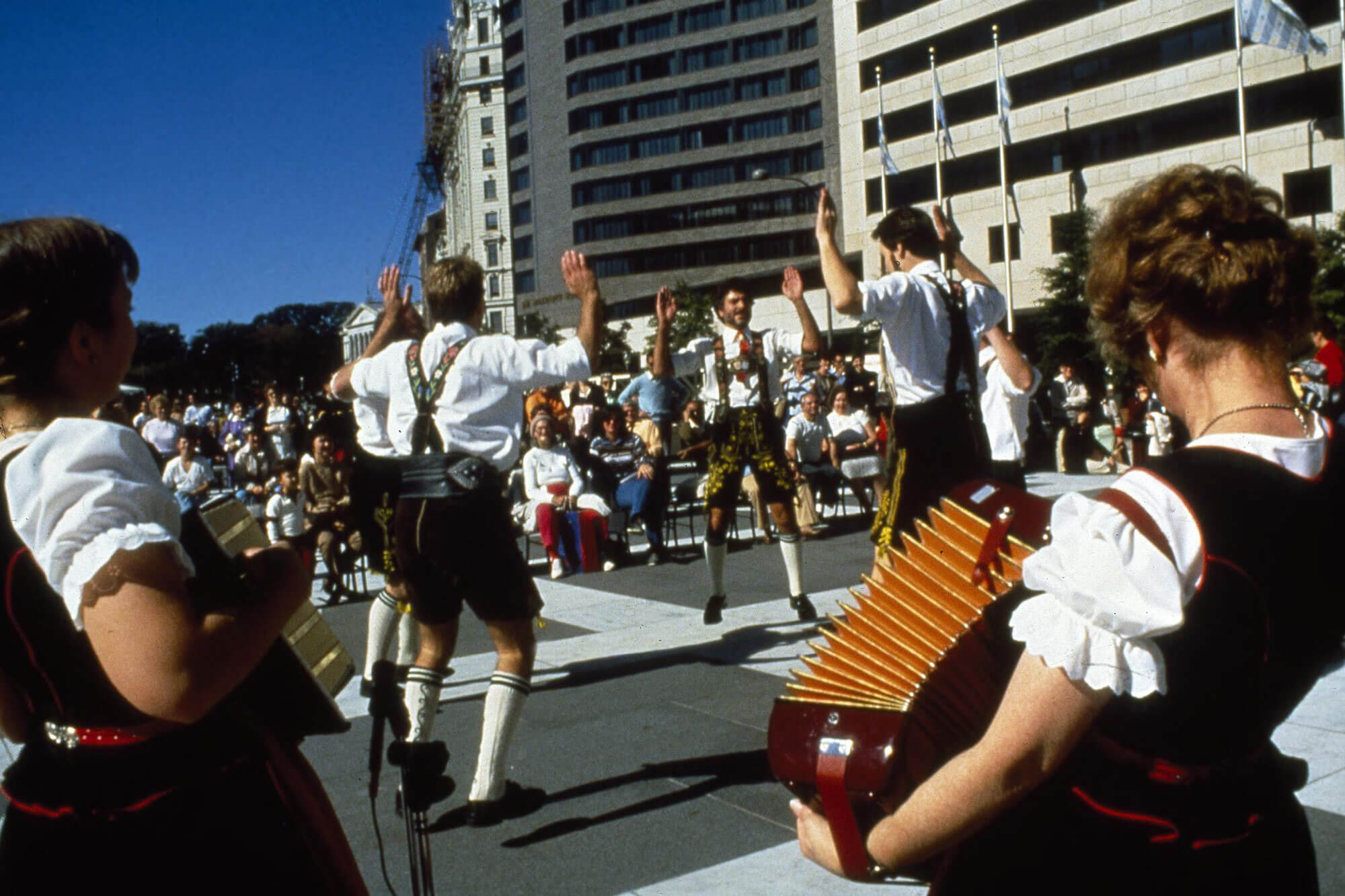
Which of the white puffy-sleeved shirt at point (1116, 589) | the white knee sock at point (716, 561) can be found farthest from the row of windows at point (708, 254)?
the white puffy-sleeved shirt at point (1116, 589)

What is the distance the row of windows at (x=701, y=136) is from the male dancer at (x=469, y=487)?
75.6 meters

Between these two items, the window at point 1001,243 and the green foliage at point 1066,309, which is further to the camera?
the window at point 1001,243

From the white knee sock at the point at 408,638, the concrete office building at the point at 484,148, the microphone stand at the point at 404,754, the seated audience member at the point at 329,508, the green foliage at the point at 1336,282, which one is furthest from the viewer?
the concrete office building at the point at 484,148

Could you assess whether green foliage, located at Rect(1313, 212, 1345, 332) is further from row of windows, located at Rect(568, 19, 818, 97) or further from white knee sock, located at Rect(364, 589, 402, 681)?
row of windows, located at Rect(568, 19, 818, 97)

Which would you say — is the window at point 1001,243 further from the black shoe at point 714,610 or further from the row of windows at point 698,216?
the black shoe at point 714,610

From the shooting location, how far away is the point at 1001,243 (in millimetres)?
52375

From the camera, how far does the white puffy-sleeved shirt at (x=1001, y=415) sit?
6.91 metres

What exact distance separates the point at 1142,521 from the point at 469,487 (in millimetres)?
3196

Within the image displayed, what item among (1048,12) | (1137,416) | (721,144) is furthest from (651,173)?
(1137,416)

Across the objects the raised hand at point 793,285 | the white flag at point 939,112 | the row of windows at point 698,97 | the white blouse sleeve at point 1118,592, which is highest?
the row of windows at point 698,97

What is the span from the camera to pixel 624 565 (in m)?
11.1

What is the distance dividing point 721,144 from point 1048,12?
33.8m

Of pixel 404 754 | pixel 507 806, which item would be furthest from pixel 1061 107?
pixel 404 754

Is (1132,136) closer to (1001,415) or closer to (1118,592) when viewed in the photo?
(1001,415)
